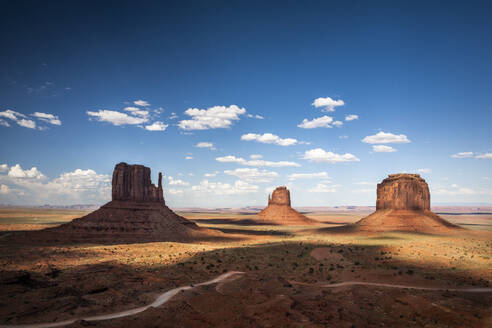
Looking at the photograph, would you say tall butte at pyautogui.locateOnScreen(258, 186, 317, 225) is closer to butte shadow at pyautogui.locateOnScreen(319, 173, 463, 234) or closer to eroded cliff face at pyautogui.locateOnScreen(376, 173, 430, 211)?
butte shadow at pyautogui.locateOnScreen(319, 173, 463, 234)

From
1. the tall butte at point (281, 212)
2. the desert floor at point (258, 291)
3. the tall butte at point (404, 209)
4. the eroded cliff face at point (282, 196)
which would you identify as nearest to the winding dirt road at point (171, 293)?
the desert floor at point (258, 291)

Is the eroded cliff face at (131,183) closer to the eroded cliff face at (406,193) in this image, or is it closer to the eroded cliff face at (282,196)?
the eroded cliff face at (406,193)

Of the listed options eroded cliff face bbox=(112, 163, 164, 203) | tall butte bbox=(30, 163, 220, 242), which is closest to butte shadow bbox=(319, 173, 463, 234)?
tall butte bbox=(30, 163, 220, 242)

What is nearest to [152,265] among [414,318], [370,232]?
[414,318]

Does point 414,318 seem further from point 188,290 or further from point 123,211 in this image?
point 123,211

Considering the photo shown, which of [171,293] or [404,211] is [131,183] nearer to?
[171,293]

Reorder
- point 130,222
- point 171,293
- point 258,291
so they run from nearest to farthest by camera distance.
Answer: point 258,291 → point 171,293 → point 130,222

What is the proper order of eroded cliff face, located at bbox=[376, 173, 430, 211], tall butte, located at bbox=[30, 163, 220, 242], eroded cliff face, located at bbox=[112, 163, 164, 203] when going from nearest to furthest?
tall butte, located at bbox=[30, 163, 220, 242]
eroded cliff face, located at bbox=[112, 163, 164, 203]
eroded cliff face, located at bbox=[376, 173, 430, 211]

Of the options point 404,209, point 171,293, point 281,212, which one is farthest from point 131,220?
point 281,212
